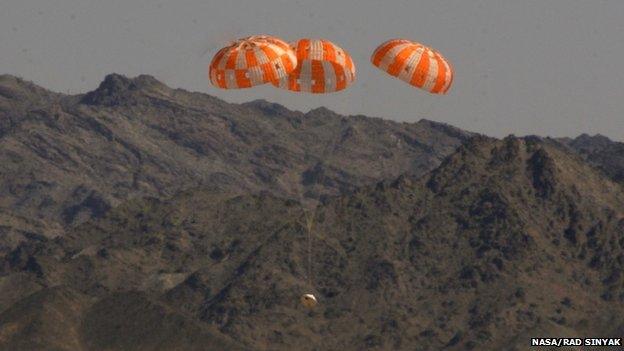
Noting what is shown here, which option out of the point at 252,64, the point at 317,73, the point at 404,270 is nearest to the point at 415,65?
the point at 317,73

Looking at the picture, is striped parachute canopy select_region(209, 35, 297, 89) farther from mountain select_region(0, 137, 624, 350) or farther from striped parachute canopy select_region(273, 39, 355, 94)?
mountain select_region(0, 137, 624, 350)

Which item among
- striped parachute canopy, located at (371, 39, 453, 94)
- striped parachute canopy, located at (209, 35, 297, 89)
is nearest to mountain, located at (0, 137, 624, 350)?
striped parachute canopy, located at (371, 39, 453, 94)

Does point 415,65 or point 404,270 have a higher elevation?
point 415,65

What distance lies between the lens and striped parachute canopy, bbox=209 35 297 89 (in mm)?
80000

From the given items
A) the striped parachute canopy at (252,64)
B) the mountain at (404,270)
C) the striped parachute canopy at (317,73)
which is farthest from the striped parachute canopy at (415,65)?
the mountain at (404,270)

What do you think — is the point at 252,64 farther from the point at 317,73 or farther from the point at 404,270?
the point at 404,270

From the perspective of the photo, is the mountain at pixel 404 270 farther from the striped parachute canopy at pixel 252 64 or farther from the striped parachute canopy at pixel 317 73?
the striped parachute canopy at pixel 252 64

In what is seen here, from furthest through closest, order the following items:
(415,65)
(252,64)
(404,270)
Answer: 1. (404,270)
2. (415,65)
3. (252,64)

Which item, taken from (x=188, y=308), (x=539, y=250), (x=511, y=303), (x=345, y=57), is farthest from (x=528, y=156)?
(x=345, y=57)

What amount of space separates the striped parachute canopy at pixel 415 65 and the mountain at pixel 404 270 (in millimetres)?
76974

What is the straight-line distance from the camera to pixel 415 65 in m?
84.4

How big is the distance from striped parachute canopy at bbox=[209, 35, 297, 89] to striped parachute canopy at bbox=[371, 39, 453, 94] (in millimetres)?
5419

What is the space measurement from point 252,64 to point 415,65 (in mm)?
9044

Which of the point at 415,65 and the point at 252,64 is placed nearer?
the point at 252,64
